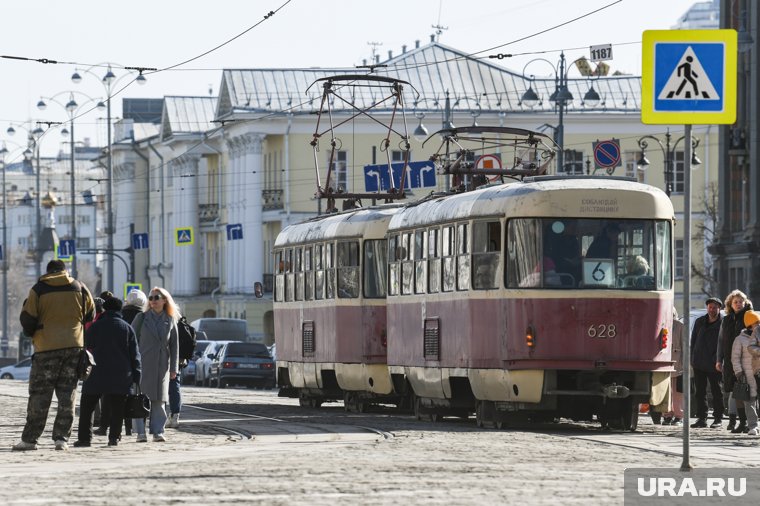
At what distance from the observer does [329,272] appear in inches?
1217

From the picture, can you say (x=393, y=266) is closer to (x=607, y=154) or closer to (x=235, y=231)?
(x=607, y=154)

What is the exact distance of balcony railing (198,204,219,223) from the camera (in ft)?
318

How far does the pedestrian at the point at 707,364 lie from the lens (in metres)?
25.3

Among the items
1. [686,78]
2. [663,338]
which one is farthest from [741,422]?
[686,78]

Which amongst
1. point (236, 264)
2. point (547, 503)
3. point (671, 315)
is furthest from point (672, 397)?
point (236, 264)

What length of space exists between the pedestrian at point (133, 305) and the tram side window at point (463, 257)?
4.20 meters

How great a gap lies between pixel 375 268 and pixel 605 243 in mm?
6870

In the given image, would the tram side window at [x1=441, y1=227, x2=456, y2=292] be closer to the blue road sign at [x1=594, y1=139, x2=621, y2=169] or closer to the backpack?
the backpack

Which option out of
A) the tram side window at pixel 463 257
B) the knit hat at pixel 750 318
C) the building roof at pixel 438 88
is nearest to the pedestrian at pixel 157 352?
the tram side window at pixel 463 257

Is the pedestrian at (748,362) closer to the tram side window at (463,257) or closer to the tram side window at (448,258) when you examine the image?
the tram side window at (463,257)

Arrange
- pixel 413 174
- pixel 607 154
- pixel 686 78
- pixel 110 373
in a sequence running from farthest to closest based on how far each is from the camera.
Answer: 1. pixel 413 174
2. pixel 607 154
3. pixel 110 373
4. pixel 686 78

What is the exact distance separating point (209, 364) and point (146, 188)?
61551mm

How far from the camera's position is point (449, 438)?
20.7m

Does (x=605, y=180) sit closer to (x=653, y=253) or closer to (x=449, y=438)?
(x=653, y=253)
